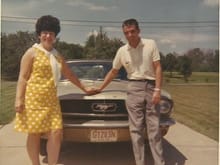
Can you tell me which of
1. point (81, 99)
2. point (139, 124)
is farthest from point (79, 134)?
point (139, 124)

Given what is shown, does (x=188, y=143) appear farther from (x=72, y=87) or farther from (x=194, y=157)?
(x=72, y=87)

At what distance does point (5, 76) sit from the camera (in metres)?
4.60

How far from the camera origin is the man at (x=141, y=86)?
3.69 metres

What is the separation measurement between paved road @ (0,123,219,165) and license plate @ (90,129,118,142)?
0.53 metres

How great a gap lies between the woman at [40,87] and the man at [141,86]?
73 centimetres

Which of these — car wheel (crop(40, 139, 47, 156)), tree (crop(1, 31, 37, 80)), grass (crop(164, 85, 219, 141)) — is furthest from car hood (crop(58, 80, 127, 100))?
grass (crop(164, 85, 219, 141))

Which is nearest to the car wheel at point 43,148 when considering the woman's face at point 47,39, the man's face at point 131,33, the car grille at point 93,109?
the car grille at point 93,109

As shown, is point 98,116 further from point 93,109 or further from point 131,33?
point 131,33

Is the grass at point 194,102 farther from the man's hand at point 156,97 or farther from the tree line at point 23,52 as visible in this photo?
the man's hand at point 156,97

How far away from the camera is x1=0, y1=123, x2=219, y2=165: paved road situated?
4367 millimetres

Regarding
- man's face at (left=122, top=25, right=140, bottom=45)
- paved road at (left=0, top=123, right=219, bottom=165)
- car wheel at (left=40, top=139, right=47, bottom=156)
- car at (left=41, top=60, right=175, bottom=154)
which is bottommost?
paved road at (left=0, top=123, right=219, bottom=165)

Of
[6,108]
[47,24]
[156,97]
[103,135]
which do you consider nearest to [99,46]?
[6,108]

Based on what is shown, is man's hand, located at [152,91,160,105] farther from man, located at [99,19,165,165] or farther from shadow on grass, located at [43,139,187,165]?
shadow on grass, located at [43,139,187,165]

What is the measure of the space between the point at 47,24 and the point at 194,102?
6.38 metres
